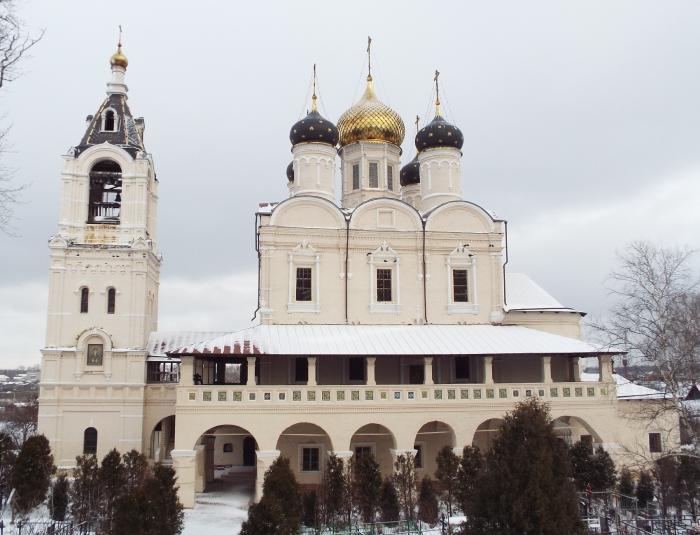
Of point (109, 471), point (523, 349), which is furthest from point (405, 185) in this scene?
point (109, 471)

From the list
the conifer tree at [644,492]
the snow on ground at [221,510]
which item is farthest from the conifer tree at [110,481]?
the conifer tree at [644,492]

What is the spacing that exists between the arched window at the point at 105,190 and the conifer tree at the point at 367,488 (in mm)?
13299

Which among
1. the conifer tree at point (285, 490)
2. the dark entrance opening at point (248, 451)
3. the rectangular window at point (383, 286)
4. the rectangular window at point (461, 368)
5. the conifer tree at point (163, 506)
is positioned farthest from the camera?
the dark entrance opening at point (248, 451)

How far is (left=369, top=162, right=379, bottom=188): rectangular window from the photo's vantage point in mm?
26438

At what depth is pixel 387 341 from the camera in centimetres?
2005

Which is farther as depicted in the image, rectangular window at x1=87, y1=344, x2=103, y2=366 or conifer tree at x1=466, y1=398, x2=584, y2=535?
rectangular window at x1=87, y1=344, x2=103, y2=366

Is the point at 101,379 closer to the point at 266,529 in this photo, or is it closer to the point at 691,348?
the point at 266,529

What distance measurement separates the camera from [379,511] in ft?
53.5

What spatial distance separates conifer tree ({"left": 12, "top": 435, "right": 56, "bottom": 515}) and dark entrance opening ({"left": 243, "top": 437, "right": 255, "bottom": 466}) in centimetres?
1145

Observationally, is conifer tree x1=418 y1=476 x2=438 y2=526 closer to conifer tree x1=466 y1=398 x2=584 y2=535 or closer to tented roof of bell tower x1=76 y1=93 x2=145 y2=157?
conifer tree x1=466 y1=398 x2=584 y2=535

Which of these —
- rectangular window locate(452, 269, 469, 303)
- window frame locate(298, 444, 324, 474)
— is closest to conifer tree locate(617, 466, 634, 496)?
rectangular window locate(452, 269, 469, 303)

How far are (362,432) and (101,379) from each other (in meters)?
9.46

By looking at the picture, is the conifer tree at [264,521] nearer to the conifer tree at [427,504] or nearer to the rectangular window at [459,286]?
the conifer tree at [427,504]

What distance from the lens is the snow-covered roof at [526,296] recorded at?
23.2 metres
